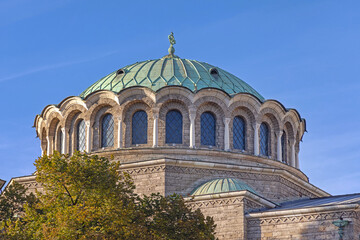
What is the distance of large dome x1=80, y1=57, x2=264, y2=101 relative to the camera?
104 feet

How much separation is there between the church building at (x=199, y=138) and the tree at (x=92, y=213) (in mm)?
4501

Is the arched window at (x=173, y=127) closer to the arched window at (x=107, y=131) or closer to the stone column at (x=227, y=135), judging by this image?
the stone column at (x=227, y=135)

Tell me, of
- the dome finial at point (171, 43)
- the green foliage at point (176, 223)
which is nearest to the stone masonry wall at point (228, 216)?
the green foliage at point (176, 223)

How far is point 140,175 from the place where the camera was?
94.4 feet

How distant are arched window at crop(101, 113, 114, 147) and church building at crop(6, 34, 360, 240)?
0.04 meters

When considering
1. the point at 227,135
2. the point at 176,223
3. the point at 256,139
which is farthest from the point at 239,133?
the point at 176,223

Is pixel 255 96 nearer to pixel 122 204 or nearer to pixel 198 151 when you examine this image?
pixel 198 151

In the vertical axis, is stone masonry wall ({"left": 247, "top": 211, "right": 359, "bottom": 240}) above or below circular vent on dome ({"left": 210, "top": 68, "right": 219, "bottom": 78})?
below

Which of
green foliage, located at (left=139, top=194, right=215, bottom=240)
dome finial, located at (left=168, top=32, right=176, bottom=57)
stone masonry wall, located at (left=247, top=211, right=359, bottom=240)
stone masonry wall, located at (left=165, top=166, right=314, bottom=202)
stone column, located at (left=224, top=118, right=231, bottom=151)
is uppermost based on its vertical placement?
dome finial, located at (left=168, top=32, right=176, bottom=57)

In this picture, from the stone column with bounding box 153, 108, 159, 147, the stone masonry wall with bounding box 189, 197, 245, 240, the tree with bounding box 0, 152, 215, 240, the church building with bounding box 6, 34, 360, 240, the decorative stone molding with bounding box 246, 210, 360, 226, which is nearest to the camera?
the tree with bounding box 0, 152, 215, 240

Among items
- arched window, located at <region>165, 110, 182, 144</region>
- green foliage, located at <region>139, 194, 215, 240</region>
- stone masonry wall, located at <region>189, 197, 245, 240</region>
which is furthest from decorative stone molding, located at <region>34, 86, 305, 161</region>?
green foliage, located at <region>139, 194, 215, 240</region>

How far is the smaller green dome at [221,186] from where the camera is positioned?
1072 inches

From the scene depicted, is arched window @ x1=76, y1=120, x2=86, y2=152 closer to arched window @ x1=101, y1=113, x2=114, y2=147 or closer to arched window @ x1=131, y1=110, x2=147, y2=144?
arched window @ x1=101, y1=113, x2=114, y2=147

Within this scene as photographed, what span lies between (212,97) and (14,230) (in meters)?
12.1
